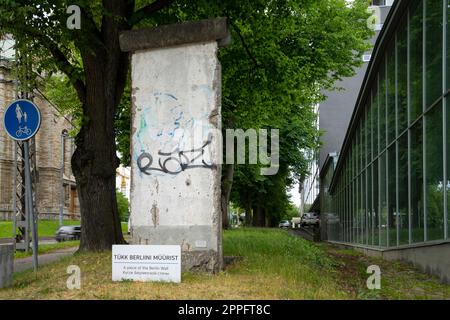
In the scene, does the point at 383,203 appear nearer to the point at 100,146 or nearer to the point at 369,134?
the point at 369,134

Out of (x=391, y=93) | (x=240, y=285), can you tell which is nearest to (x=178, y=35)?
(x=240, y=285)

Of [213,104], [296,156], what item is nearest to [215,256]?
[213,104]

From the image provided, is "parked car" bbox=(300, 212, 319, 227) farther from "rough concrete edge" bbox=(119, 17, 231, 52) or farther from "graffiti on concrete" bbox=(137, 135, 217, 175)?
"rough concrete edge" bbox=(119, 17, 231, 52)

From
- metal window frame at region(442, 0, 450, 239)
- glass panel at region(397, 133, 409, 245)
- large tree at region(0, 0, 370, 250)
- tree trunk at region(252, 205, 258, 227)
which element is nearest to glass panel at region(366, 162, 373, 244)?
large tree at region(0, 0, 370, 250)

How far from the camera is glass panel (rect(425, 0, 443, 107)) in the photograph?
35.1 ft

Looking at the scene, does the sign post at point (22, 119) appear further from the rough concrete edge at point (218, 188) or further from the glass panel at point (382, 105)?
the glass panel at point (382, 105)

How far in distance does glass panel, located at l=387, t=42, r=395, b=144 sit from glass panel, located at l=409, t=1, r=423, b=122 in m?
2.02

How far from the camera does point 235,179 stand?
1535 inches

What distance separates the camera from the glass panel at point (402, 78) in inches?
537

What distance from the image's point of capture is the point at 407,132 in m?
13.3
